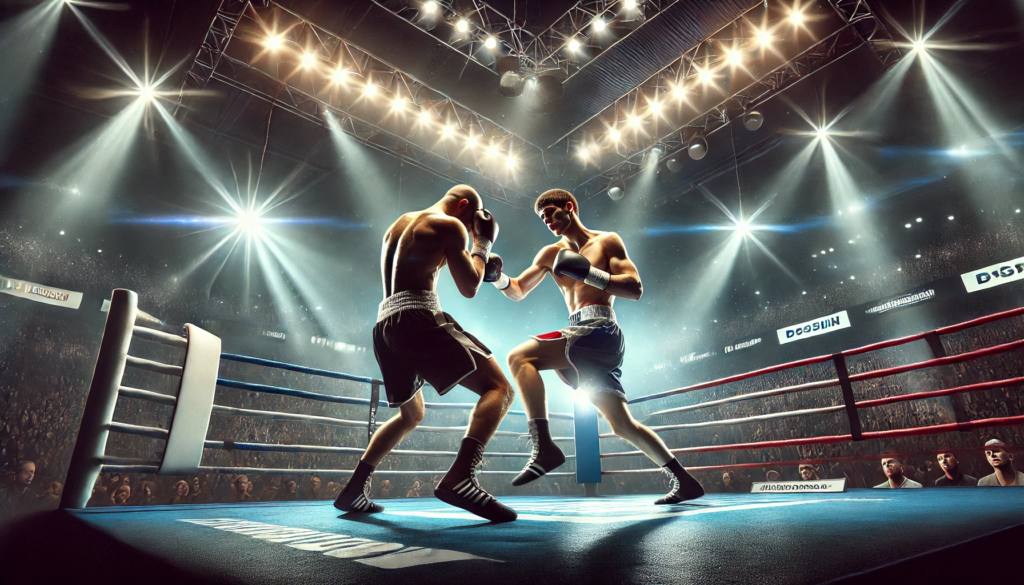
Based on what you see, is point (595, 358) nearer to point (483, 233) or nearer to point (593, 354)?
point (593, 354)

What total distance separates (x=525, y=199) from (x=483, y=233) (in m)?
6.89

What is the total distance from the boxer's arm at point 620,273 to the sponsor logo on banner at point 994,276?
254 inches

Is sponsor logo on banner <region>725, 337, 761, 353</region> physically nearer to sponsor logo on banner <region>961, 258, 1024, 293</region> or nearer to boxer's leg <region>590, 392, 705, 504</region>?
sponsor logo on banner <region>961, 258, 1024, 293</region>

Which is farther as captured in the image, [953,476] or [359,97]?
[359,97]

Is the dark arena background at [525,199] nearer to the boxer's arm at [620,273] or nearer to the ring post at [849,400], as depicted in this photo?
the ring post at [849,400]

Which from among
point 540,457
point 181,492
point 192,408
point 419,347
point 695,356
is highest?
point 695,356

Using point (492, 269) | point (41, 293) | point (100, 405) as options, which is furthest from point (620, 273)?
point (41, 293)

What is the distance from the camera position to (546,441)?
1779mm

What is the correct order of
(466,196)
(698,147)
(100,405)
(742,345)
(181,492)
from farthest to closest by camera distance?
1. (742,345)
2. (698,147)
3. (181,492)
4. (466,196)
5. (100,405)

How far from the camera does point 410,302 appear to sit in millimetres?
1670

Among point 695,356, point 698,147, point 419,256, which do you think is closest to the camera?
point 419,256

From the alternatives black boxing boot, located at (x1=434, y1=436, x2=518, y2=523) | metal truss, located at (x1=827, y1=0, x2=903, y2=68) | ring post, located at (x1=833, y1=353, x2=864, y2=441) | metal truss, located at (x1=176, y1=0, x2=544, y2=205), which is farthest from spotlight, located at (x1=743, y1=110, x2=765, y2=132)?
black boxing boot, located at (x1=434, y1=436, x2=518, y2=523)

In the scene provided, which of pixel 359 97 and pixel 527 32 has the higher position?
pixel 527 32

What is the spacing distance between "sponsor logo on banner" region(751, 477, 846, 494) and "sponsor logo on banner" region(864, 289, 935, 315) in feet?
17.6
